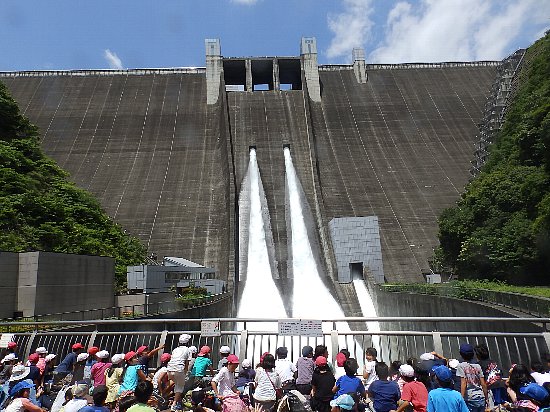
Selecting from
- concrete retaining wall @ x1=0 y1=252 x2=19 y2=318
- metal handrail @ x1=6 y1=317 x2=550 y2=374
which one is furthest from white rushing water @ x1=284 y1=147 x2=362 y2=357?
concrete retaining wall @ x1=0 y1=252 x2=19 y2=318

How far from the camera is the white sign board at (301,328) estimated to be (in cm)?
689

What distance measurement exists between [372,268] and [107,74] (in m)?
38.5

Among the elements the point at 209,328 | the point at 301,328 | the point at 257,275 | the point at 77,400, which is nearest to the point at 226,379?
the point at 301,328

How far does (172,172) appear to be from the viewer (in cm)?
3800

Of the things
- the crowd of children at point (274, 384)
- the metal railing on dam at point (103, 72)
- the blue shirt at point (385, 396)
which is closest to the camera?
the crowd of children at point (274, 384)

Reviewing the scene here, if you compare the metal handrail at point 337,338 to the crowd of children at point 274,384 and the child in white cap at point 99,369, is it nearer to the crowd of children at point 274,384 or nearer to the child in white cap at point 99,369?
the crowd of children at point 274,384

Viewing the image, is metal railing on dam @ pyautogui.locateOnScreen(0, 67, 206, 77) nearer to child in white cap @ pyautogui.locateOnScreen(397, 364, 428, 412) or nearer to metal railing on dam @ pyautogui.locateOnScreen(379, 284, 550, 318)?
metal railing on dam @ pyautogui.locateOnScreen(379, 284, 550, 318)

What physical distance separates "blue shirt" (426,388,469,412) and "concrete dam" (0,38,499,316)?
21.9 meters

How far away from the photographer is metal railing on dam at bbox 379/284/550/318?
10.9 m

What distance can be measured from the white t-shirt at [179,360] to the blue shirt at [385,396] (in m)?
2.73

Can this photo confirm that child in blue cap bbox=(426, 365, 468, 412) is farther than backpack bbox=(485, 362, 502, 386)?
No

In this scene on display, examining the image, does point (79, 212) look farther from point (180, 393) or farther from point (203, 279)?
point (180, 393)

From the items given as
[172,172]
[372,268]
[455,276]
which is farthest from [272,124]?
[455,276]

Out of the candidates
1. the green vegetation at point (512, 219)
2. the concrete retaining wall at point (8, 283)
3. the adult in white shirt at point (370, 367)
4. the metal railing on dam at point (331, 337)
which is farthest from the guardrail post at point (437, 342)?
the green vegetation at point (512, 219)
